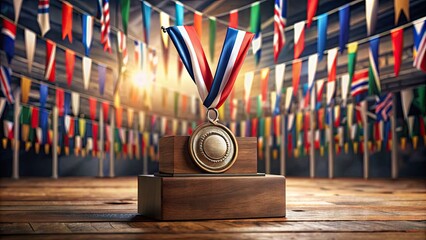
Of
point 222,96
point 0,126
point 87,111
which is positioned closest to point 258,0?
point 222,96

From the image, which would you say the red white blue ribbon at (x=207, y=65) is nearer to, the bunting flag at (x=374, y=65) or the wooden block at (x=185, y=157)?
the wooden block at (x=185, y=157)

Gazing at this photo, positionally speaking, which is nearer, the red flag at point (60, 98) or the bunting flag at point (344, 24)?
the bunting flag at point (344, 24)

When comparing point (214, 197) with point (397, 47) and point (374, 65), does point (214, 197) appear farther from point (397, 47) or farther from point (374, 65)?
point (374, 65)

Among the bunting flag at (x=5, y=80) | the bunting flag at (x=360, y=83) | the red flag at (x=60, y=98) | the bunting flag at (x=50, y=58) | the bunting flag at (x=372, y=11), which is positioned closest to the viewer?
the bunting flag at (x=372, y=11)

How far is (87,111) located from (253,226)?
12.1 metres

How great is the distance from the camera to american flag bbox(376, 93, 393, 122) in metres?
10.5

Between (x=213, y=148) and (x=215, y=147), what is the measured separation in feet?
0.04

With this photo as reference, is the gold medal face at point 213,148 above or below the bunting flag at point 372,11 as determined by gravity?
below

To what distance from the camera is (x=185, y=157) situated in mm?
2758

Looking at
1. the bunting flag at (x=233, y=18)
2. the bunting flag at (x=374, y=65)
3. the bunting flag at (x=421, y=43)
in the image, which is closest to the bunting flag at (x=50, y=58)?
the bunting flag at (x=233, y=18)

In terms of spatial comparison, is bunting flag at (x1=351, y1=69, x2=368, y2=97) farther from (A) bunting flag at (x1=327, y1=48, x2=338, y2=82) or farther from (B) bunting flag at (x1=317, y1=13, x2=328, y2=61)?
(B) bunting flag at (x1=317, y1=13, x2=328, y2=61)

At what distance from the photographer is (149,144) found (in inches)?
577

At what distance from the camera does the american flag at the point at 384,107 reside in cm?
1045

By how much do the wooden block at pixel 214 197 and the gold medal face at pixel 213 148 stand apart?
0.29ft
